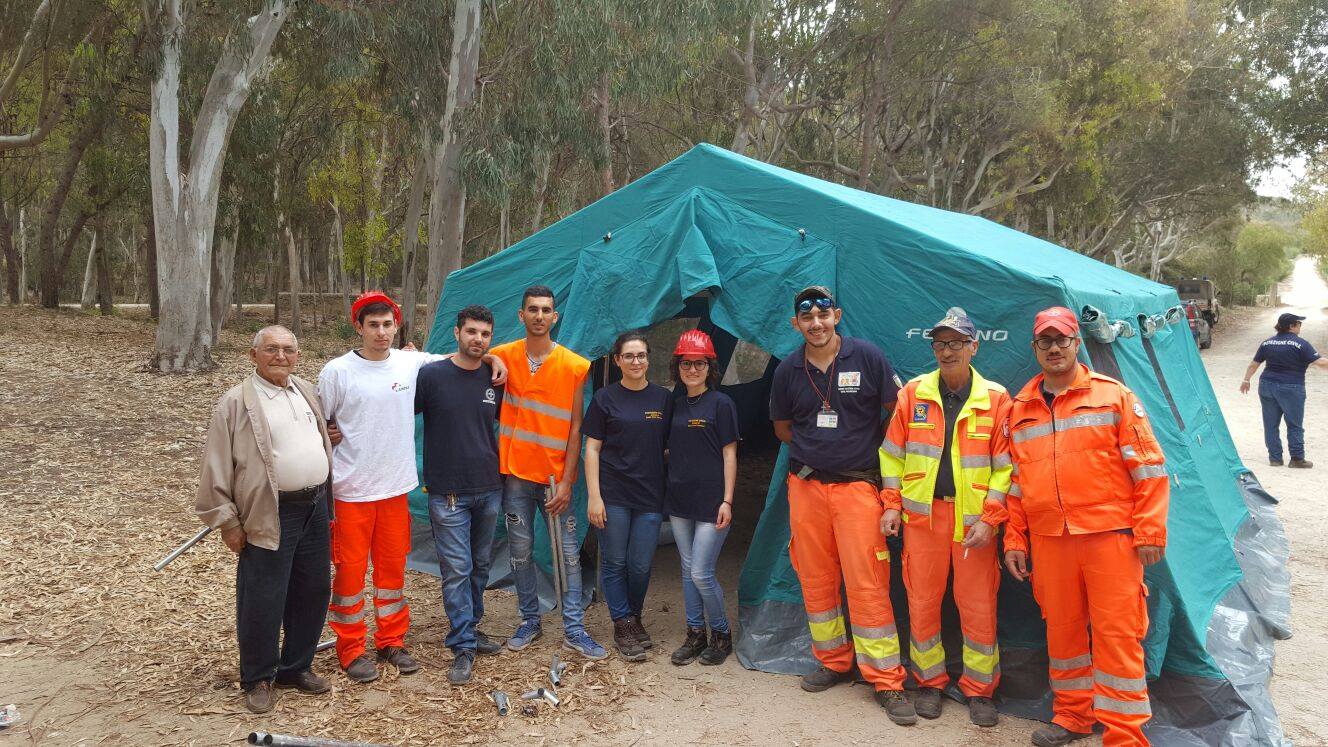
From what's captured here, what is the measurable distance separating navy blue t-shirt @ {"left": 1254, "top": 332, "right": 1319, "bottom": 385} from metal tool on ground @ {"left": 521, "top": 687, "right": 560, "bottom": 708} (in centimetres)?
832

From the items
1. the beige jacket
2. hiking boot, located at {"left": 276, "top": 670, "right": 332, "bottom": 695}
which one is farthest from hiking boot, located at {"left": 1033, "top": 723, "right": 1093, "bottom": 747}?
the beige jacket

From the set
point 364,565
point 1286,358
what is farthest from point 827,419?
point 1286,358

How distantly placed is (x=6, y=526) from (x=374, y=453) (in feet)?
13.4

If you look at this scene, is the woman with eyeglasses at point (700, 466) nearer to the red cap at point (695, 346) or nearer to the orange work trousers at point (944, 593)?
the red cap at point (695, 346)

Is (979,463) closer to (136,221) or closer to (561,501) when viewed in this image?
(561,501)

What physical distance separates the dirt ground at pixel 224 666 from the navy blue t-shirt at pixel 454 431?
929 mm

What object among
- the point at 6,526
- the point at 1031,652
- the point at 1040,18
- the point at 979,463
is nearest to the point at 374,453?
the point at 979,463

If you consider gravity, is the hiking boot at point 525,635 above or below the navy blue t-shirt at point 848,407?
below

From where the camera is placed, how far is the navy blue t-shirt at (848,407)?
391 centimetres

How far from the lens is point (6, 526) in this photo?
618cm

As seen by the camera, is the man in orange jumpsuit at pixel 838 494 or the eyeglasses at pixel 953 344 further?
the man in orange jumpsuit at pixel 838 494

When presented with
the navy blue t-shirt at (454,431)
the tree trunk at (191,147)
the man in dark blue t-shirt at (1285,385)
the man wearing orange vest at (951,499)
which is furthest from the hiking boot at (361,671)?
the tree trunk at (191,147)

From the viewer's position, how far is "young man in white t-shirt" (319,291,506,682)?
3930 millimetres

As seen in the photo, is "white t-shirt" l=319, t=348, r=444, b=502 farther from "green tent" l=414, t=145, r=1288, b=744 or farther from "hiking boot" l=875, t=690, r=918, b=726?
"hiking boot" l=875, t=690, r=918, b=726
